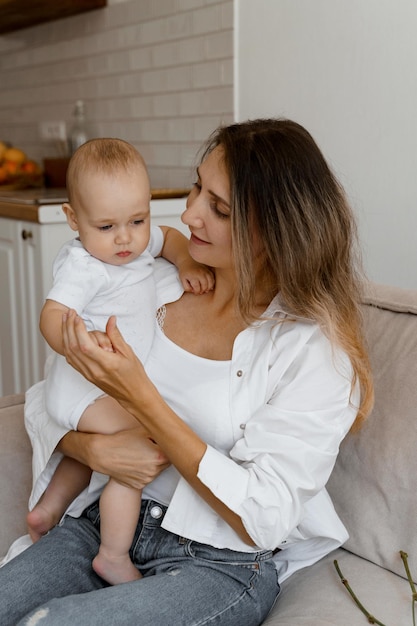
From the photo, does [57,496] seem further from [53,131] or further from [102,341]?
[53,131]

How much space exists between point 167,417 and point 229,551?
28cm

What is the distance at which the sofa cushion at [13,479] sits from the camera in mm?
1728

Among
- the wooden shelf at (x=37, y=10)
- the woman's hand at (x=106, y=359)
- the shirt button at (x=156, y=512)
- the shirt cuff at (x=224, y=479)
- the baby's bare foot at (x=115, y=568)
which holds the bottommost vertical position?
the baby's bare foot at (x=115, y=568)

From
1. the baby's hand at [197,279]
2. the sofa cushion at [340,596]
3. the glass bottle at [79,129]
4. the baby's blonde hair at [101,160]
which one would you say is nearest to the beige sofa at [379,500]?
the sofa cushion at [340,596]

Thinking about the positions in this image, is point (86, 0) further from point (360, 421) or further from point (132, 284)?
point (360, 421)

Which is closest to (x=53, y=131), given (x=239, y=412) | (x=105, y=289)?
(x=105, y=289)

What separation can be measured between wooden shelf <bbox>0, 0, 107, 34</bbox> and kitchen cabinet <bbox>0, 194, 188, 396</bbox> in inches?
36.4

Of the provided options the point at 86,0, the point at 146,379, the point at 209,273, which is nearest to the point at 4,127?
the point at 86,0

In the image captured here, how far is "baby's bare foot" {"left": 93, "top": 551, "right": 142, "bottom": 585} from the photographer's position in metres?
1.42

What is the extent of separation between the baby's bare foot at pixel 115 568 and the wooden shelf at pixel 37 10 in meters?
2.44

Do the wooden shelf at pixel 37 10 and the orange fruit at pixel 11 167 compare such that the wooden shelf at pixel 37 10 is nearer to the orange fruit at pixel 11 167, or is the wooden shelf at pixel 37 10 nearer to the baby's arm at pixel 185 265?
the orange fruit at pixel 11 167

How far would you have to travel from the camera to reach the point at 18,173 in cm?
347

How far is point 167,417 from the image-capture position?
133 centimetres

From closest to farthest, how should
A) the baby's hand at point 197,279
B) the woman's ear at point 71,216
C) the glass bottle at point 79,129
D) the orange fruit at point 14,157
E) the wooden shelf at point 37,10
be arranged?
1. the woman's ear at point 71,216
2. the baby's hand at point 197,279
3. the wooden shelf at point 37,10
4. the glass bottle at point 79,129
5. the orange fruit at point 14,157
